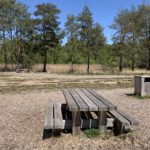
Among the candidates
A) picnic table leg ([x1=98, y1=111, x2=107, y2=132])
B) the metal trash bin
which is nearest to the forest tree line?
the metal trash bin

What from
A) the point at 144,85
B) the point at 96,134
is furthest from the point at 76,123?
the point at 144,85

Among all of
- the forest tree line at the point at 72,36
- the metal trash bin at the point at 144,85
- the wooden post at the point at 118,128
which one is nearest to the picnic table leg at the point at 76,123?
the wooden post at the point at 118,128

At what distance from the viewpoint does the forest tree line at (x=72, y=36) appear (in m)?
46.7

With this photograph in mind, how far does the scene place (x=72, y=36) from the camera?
50156 millimetres

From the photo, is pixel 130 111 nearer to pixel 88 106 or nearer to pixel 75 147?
pixel 88 106

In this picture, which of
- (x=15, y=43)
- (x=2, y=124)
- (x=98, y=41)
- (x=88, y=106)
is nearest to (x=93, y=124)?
(x=88, y=106)

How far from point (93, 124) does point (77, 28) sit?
141ft

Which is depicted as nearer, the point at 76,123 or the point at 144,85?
the point at 76,123

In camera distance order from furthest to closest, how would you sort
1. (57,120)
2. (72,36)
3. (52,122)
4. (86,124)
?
(72,36) → (86,124) → (57,120) → (52,122)

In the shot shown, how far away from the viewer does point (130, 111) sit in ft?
30.2

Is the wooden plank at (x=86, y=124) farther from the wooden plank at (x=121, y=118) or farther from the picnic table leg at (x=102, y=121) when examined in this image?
the wooden plank at (x=121, y=118)

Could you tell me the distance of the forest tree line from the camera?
46.7m

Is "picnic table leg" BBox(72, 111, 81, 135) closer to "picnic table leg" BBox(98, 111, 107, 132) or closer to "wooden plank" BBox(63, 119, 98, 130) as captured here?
"wooden plank" BBox(63, 119, 98, 130)

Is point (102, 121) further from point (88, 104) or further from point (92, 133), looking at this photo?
point (88, 104)
